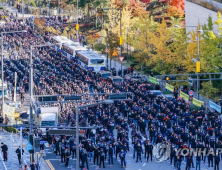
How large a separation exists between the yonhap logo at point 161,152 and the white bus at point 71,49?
1488 inches

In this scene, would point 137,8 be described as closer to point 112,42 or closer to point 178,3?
point 178,3

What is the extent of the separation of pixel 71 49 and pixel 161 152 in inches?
1577

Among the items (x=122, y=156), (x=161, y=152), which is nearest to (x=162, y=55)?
(x=161, y=152)

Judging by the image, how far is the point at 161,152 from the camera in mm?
44625

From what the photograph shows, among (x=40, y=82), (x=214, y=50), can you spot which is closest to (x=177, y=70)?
(x=214, y=50)

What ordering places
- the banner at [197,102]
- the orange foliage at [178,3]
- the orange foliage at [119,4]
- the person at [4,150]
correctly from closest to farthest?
the person at [4,150] < the banner at [197,102] < the orange foliage at [178,3] < the orange foliage at [119,4]

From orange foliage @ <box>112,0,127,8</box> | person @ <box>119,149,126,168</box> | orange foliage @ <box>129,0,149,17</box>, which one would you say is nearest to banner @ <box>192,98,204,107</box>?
person @ <box>119,149,126,168</box>

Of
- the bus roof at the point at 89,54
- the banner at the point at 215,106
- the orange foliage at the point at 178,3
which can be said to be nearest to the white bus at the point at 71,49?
the bus roof at the point at 89,54

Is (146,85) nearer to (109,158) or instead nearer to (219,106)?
(219,106)

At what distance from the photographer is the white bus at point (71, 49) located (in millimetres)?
82250

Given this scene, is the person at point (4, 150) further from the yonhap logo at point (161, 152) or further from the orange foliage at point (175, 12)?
the orange foliage at point (175, 12)

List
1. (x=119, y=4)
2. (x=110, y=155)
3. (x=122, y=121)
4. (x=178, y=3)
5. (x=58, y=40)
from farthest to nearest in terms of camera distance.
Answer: (x=119, y=4) < (x=178, y=3) < (x=58, y=40) < (x=122, y=121) < (x=110, y=155)

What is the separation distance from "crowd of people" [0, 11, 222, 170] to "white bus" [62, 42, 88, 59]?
994cm

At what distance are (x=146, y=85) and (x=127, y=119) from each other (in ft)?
29.2
